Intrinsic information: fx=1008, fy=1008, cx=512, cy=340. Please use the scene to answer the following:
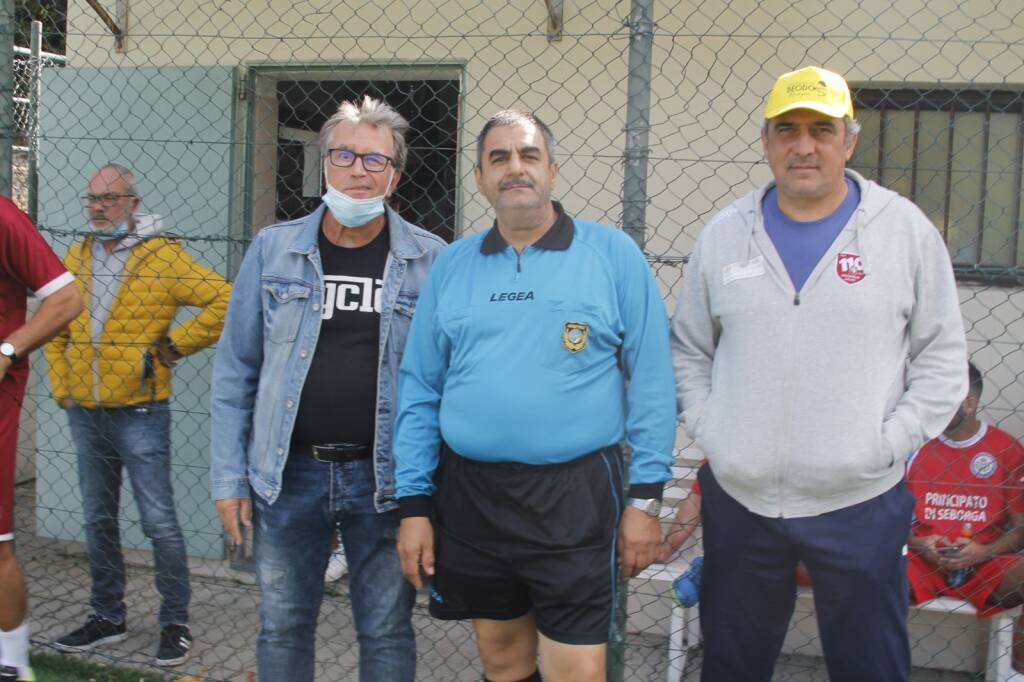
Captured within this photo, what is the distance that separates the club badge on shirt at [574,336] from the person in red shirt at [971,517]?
191 cm

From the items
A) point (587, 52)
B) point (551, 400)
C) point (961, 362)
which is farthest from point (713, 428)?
point (587, 52)

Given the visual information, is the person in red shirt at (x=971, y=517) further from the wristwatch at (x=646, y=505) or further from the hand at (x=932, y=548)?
the wristwatch at (x=646, y=505)

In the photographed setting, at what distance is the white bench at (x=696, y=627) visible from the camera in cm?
379

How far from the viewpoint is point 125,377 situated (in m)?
3.94

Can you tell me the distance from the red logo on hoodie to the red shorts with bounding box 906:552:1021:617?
1.85 m

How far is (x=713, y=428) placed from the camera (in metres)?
2.46

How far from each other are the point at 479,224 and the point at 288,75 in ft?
4.23

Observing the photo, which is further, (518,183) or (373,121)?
(373,121)

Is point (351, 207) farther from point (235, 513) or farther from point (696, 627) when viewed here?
point (696, 627)

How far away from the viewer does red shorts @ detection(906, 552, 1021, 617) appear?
3.76 metres

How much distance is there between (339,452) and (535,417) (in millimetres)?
620

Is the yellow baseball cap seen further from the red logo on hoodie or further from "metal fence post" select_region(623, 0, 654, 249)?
"metal fence post" select_region(623, 0, 654, 249)

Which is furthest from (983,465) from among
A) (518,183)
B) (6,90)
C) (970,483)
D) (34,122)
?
(34,122)

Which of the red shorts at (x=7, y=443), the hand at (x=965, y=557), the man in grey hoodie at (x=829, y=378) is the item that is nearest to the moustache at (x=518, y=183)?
the man in grey hoodie at (x=829, y=378)
